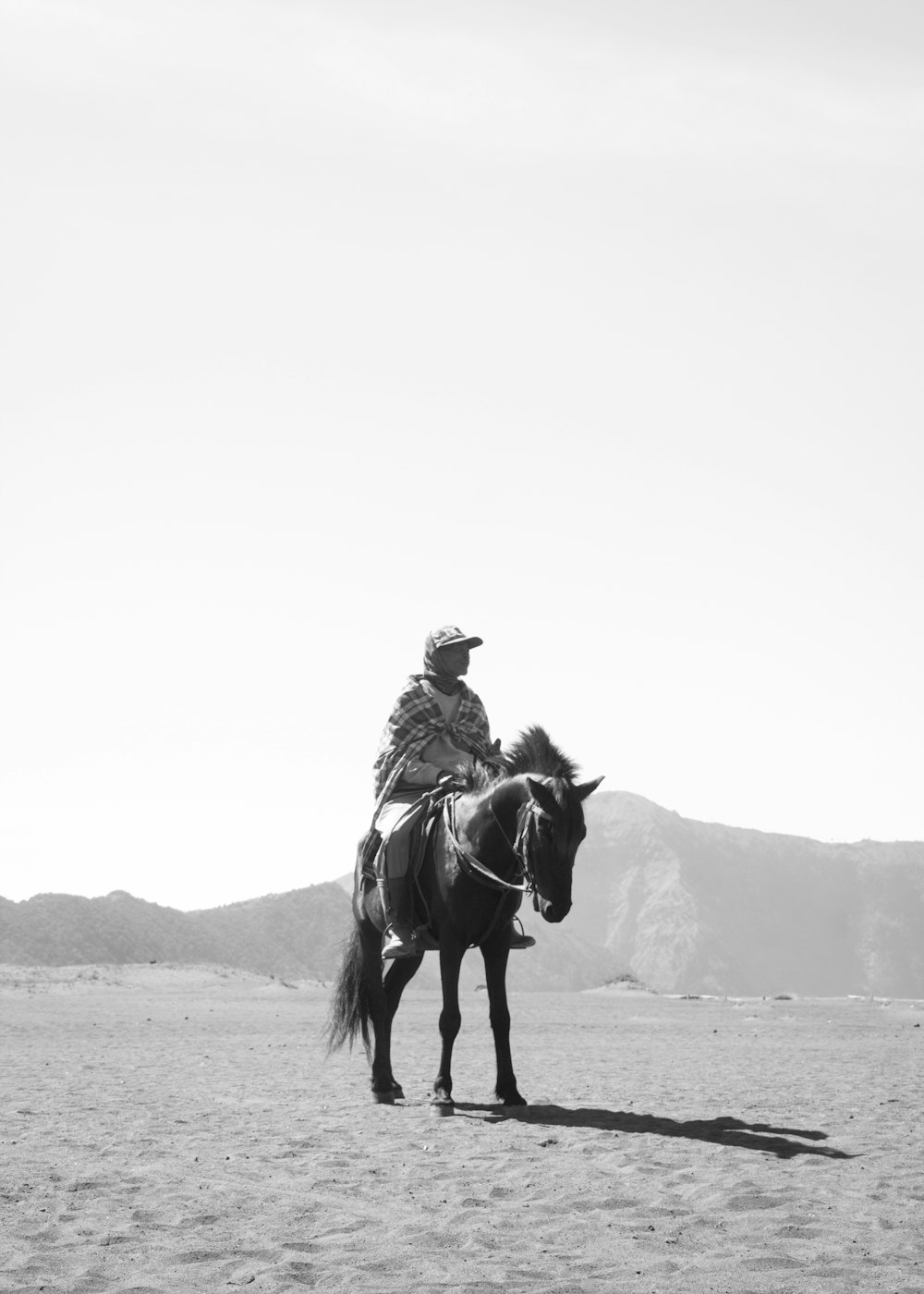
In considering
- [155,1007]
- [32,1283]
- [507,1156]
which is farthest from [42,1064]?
[155,1007]

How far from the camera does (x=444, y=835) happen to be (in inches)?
434

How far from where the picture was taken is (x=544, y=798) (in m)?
9.73

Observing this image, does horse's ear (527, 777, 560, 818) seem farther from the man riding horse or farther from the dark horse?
the man riding horse

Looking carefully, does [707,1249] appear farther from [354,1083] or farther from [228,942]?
[228,942]

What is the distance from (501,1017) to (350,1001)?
2076 mm

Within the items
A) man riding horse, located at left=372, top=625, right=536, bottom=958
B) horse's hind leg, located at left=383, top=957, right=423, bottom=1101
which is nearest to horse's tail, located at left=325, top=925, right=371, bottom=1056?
horse's hind leg, located at left=383, top=957, right=423, bottom=1101

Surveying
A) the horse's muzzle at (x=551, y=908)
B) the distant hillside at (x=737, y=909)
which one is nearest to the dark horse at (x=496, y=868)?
the horse's muzzle at (x=551, y=908)

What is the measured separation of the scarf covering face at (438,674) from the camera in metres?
12.0

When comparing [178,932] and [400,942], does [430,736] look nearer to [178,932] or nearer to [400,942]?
[400,942]

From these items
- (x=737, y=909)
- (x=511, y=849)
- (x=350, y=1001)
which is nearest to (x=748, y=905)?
(x=737, y=909)

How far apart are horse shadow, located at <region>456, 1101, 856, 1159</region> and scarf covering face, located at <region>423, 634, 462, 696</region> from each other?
3.52 meters

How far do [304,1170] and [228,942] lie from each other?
5595 cm

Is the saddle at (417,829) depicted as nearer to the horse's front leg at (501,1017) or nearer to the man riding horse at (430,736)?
the man riding horse at (430,736)

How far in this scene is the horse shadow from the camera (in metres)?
8.65
